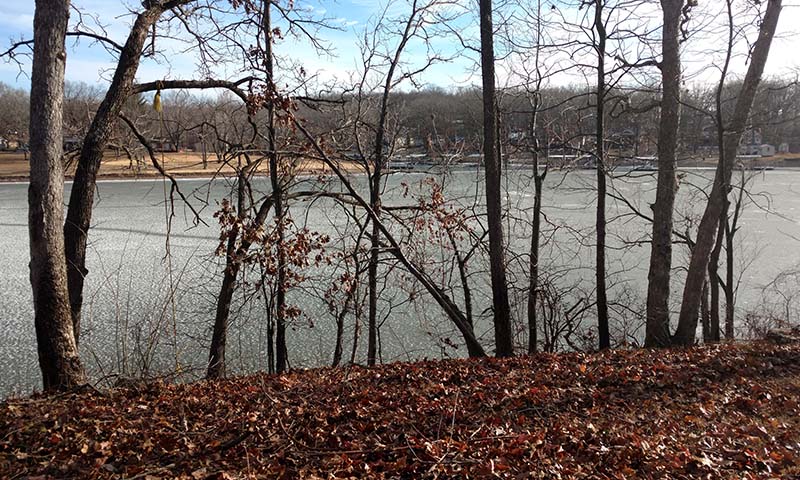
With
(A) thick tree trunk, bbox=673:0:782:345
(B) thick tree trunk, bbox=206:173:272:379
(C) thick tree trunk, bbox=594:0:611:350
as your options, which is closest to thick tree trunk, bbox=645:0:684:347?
(A) thick tree trunk, bbox=673:0:782:345

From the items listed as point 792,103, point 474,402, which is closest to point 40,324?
point 474,402

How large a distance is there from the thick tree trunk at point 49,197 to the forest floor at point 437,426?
0.46m

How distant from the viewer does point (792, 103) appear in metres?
11.3

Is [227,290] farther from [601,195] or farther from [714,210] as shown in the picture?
[714,210]

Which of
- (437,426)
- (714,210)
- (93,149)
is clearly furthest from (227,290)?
(714,210)

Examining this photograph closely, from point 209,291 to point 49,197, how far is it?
6.91m

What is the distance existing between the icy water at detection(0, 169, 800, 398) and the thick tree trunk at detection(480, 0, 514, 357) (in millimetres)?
1281

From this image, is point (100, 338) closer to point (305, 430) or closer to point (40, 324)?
point (40, 324)

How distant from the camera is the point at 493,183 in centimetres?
800

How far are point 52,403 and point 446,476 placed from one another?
332cm

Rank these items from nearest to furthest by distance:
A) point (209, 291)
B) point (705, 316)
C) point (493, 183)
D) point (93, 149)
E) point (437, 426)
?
point (437, 426), point (93, 149), point (493, 183), point (705, 316), point (209, 291)

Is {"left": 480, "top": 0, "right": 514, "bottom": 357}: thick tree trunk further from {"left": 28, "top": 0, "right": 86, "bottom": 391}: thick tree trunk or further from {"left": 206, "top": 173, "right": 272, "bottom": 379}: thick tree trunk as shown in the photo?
{"left": 28, "top": 0, "right": 86, "bottom": 391}: thick tree trunk

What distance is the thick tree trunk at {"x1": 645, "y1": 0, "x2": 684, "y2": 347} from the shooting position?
322 inches

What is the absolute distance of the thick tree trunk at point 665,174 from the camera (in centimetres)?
817
